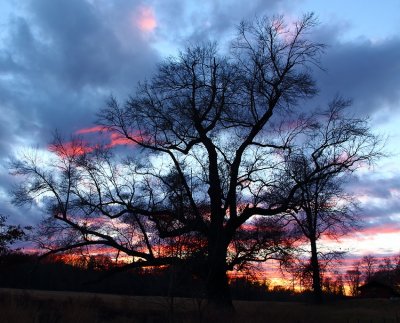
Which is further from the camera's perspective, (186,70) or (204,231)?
(186,70)

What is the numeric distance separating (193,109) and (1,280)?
5142cm

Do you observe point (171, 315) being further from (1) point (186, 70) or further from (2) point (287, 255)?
(1) point (186, 70)

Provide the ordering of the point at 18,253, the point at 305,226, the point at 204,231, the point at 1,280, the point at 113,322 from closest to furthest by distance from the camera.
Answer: the point at 113,322 → the point at 204,231 → the point at 18,253 → the point at 305,226 → the point at 1,280

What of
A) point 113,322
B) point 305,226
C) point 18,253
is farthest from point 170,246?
point 305,226

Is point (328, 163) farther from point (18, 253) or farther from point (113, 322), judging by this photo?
point (18, 253)

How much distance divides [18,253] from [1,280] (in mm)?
39470

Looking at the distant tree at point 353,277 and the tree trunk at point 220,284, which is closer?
the tree trunk at point 220,284

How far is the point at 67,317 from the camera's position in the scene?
15008 mm

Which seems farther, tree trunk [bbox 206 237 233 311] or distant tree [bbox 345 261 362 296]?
distant tree [bbox 345 261 362 296]

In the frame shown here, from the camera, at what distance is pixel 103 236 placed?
28109mm

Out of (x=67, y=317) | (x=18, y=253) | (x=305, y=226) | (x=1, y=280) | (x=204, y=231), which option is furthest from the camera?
(x=1, y=280)

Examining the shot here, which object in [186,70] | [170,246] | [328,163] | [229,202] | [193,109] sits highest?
[186,70]

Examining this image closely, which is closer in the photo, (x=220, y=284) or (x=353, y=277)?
(x=220, y=284)

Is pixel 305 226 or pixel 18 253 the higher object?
pixel 305 226
